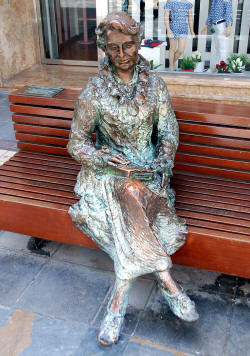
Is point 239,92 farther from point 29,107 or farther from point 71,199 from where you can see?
point 71,199

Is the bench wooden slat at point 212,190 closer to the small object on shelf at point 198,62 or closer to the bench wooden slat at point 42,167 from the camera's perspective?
the bench wooden slat at point 42,167

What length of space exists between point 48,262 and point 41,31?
21.8 ft

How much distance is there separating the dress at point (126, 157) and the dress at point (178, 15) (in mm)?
4187

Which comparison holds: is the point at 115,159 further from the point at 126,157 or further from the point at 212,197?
the point at 212,197

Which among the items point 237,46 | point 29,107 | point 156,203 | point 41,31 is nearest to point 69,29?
point 41,31

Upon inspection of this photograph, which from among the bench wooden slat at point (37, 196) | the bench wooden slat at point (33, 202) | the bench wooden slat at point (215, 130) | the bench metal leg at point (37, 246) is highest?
the bench wooden slat at point (215, 130)

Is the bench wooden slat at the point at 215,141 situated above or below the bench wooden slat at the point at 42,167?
above

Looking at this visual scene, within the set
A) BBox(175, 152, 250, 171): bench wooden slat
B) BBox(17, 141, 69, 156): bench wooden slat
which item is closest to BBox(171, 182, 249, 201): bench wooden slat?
BBox(175, 152, 250, 171): bench wooden slat

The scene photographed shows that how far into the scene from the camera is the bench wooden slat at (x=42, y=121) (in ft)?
13.1

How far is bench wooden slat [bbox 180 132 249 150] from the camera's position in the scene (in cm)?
354

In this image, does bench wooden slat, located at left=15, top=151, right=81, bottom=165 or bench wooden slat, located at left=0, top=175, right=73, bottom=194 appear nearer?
bench wooden slat, located at left=0, top=175, right=73, bottom=194

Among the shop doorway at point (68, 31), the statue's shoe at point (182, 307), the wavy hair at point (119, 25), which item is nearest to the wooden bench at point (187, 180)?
the statue's shoe at point (182, 307)

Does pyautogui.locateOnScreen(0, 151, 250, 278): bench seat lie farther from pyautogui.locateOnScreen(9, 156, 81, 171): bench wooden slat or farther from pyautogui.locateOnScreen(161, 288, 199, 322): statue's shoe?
pyautogui.locateOnScreen(161, 288, 199, 322): statue's shoe

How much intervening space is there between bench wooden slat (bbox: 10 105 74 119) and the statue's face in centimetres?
106
